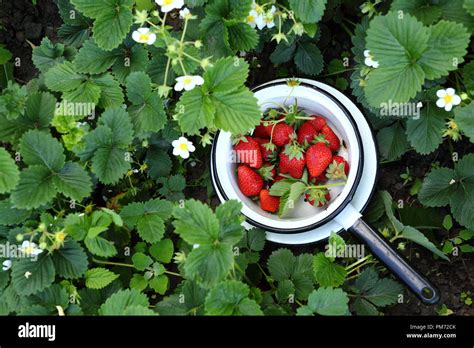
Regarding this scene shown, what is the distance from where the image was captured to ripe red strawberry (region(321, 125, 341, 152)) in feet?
5.01

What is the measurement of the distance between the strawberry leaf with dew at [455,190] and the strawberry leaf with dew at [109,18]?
0.79m

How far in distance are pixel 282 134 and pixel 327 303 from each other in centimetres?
44

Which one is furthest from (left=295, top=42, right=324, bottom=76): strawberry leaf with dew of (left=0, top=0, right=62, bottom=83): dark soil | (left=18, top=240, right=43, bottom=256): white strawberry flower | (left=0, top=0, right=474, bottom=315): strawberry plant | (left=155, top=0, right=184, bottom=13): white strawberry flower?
(left=18, top=240, right=43, bottom=256): white strawberry flower

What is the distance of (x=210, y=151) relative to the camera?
1.63 meters

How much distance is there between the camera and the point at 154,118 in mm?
1397

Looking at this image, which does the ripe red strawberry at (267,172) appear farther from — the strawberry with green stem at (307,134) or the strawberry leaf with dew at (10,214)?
the strawberry leaf with dew at (10,214)

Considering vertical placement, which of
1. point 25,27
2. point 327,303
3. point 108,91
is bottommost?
→ point 327,303

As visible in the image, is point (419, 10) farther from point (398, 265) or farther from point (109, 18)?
point (109, 18)

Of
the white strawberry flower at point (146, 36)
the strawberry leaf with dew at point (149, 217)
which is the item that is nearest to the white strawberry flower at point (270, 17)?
the white strawberry flower at point (146, 36)

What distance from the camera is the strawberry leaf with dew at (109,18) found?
51.7 inches

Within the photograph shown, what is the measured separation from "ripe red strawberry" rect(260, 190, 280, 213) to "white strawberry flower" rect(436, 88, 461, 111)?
1.42 ft

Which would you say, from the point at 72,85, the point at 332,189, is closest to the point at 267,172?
the point at 332,189

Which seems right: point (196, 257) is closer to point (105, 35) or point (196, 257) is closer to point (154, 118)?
point (154, 118)
